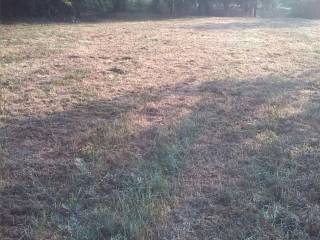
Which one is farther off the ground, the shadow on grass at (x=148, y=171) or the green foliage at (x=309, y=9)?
the green foliage at (x=309, y=9)

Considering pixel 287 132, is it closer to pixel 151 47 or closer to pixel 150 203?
pixel 150 203

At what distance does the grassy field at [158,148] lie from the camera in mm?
2908

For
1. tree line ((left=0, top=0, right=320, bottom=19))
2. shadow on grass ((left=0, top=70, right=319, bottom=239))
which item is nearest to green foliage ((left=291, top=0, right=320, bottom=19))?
tree line ((left=0, top=0, right=320, bottom=19))

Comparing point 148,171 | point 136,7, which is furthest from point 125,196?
point 136,7

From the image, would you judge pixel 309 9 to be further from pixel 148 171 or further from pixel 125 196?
pixel 125 196

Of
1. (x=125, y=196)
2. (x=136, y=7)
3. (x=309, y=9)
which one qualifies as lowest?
(x=125, y=196)

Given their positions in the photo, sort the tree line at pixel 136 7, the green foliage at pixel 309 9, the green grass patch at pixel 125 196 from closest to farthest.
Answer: the green grass patch at pixel 125 196
the tree line at pixel 136 7
the green foliage at pixel 309 9

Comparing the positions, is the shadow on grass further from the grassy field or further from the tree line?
the tree line

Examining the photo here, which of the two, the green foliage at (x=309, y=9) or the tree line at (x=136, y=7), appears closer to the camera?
the tree line at (x=136, y=7)

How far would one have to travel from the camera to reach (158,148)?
13.4 ft

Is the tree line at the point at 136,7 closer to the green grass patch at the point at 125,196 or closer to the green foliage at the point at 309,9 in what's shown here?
the green foliage at the point at 309,9

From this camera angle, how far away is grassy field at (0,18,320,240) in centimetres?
291

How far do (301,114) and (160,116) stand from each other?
1.61 metres

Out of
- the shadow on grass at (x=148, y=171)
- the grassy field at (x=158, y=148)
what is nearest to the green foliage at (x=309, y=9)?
the grassy field at (x=158, y=148)
